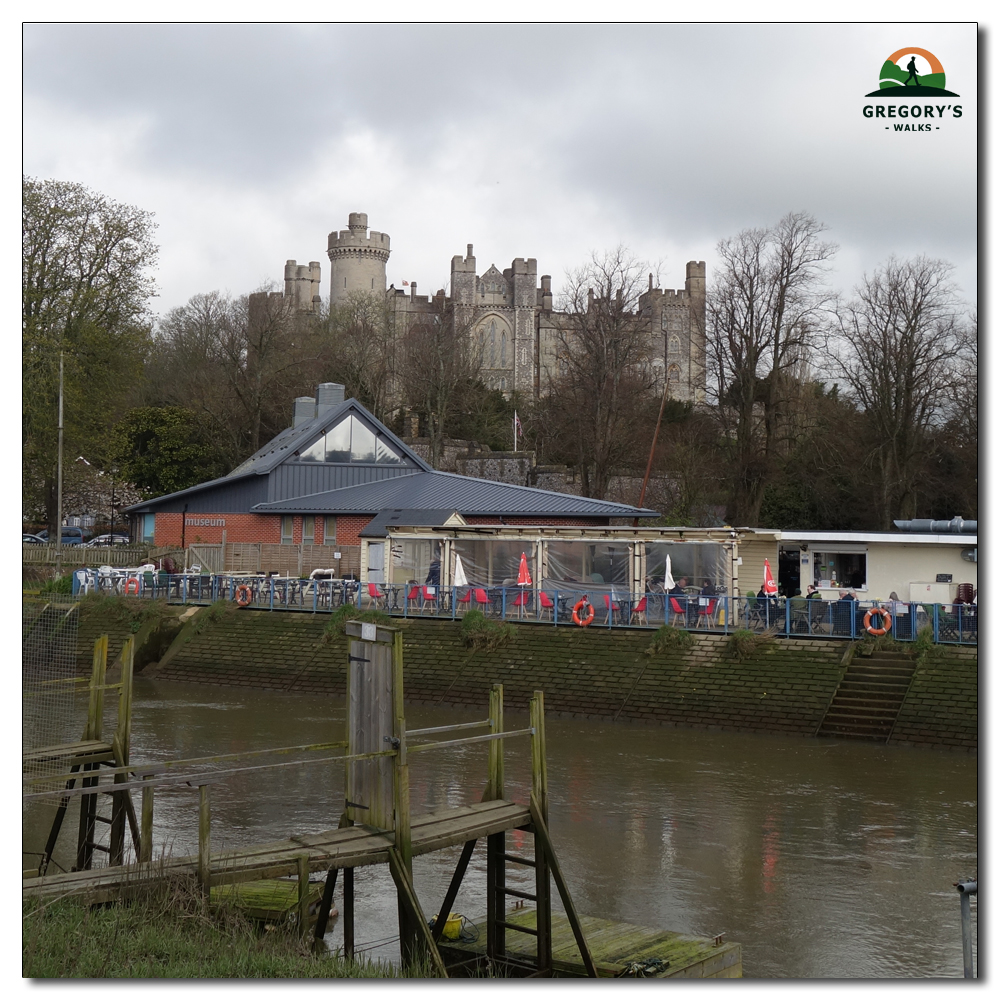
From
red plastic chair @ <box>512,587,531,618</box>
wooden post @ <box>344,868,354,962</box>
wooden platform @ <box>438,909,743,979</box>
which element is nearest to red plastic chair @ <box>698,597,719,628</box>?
red plastic chair @ <box>512,587,531,618</box>

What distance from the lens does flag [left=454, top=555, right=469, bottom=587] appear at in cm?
2911

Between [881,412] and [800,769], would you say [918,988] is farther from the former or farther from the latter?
[881,412]

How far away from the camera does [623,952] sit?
9.17 m

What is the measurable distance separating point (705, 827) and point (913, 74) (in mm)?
10135

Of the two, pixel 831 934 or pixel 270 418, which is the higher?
pixel 270 418

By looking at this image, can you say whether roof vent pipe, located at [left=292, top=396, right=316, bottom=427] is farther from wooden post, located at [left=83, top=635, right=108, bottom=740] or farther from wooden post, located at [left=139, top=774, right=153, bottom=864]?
wooden post, located at [left=139, top=774, right=153, bottom=864]

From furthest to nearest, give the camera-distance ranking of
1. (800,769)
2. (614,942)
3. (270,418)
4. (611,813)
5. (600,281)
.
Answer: (270,418), (600,281), (800,769), (611,813), (614,942)

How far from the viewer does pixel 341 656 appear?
91.5 feet

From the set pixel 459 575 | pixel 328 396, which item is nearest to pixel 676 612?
pixel 459 575

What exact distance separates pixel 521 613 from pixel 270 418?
1378 inches

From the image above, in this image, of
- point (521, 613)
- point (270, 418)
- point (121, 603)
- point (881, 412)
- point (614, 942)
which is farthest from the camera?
point (270, 418)

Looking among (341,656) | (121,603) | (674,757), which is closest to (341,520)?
(121,603)

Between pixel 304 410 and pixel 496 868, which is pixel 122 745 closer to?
pixel 496 868

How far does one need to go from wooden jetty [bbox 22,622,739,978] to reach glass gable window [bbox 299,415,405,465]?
102 ft
